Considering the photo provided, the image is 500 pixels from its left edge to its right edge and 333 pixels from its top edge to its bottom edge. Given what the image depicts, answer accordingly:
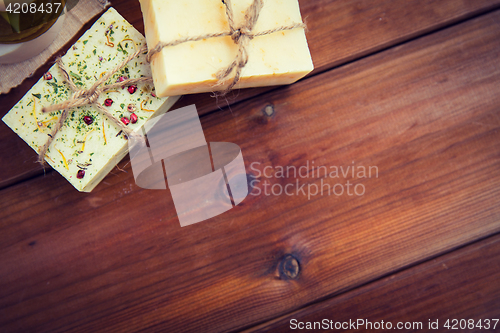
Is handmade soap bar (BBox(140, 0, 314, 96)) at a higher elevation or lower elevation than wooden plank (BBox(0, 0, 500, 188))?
higher

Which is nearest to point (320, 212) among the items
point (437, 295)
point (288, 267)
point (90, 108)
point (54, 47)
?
point (288, 267)

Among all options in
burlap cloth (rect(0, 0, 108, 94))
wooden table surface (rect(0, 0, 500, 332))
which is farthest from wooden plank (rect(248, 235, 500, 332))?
burlap cloth (rect(0, 0, 108, 94))

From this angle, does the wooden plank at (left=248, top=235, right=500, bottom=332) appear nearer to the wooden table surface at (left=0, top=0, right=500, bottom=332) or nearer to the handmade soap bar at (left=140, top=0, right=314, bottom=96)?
the wooden table surface at (left=0, top=0, right=500, bottom=332)

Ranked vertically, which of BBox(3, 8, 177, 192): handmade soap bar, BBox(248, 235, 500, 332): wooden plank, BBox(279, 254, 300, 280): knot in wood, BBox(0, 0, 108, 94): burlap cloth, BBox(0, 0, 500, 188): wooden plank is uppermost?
BBox(0, 0, 108, 94): burlap cloth

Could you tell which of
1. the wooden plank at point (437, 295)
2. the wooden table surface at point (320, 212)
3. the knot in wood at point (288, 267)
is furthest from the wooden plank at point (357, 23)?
the wooden plank at point (437, 295)

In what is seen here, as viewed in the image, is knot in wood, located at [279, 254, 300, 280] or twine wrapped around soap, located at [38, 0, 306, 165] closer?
twine wrapped around soap, located at [38, 0, 306, 165]

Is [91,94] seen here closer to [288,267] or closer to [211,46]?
[211,46]

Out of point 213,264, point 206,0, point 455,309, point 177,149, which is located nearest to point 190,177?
point 177,149
